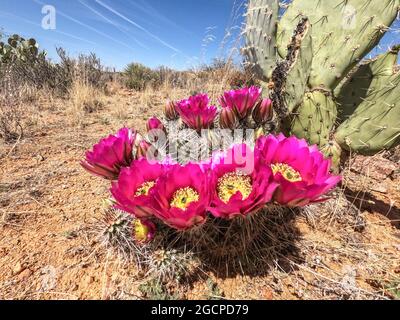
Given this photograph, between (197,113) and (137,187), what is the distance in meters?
0.44

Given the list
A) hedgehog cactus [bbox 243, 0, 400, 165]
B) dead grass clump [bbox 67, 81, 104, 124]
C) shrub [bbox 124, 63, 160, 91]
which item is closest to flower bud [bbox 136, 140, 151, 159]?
hedgehog cactus [bbox 243, 0, 400, 165]

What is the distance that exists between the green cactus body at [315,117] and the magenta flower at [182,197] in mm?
745

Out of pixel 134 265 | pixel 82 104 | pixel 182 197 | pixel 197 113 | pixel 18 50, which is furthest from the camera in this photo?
pixel 18 50

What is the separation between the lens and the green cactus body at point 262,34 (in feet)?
5.51

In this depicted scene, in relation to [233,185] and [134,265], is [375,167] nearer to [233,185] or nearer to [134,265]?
[233,185]

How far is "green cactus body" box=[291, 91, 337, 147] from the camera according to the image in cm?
137

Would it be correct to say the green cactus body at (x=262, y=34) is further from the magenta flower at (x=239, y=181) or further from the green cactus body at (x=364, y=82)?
the magenta flower at (x=239, y=181)

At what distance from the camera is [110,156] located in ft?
3.14

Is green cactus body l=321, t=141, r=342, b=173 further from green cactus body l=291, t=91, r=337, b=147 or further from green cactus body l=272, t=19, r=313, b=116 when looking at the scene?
green cactus body l=272, t=19, r=313, b=116

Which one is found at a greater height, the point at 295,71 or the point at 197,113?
the point at 295,71

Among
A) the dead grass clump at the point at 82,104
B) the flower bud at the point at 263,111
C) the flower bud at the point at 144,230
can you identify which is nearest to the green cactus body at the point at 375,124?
the flower bud at the point at 263,111

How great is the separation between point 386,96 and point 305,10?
0.62m

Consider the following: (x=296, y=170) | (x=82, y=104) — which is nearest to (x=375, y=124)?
(x=296, y=170)

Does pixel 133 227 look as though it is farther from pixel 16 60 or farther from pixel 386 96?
pixel 16 60
